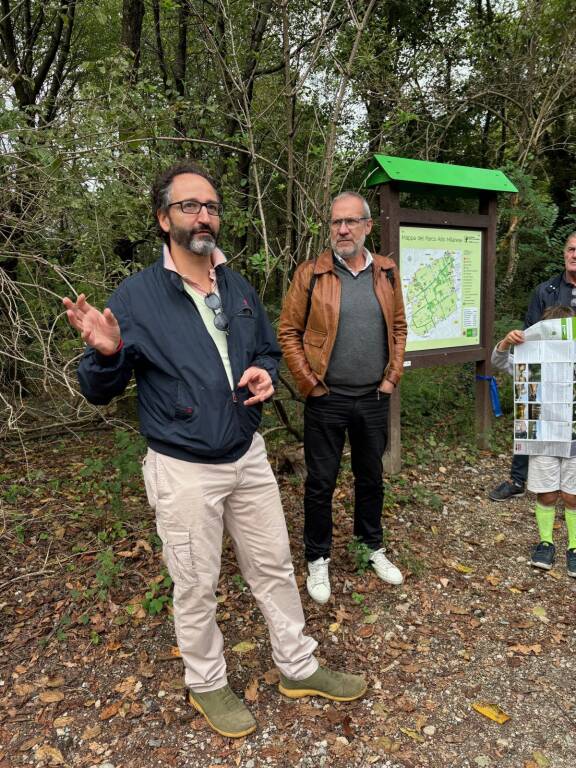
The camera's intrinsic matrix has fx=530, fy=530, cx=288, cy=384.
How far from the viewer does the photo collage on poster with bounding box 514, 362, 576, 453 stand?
336 centimetres

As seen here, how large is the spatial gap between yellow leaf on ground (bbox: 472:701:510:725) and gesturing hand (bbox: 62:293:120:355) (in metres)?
2.29

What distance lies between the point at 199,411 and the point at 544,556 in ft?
8.90

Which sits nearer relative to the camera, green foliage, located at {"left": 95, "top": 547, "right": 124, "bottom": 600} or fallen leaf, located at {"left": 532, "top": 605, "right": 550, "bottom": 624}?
fallen leaf, located at {"left": 532, "top": 605, "right": 550, "bottom": 624}

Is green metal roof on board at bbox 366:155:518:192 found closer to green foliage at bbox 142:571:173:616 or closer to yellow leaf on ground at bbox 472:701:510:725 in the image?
green foliage at bbox 142:571:173:616

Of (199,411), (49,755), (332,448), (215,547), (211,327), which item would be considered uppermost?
(211,327)

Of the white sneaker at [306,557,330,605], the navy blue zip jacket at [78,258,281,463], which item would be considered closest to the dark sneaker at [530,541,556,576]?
the white sneaker at [306,557,330,605]

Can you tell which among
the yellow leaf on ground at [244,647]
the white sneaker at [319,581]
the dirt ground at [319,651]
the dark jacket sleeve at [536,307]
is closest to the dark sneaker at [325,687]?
the dirt ground at [319,651]

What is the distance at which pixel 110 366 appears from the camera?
6.40 ft

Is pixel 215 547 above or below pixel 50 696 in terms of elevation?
above

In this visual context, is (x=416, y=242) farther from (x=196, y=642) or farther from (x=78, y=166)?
(x=196, y=642)

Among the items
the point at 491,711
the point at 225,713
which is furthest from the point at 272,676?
the point at 491,711

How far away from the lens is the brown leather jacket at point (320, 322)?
3064 millimetres

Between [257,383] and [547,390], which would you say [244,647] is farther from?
[547,390]

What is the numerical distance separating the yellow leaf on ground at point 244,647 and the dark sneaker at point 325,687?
381 millimetres
